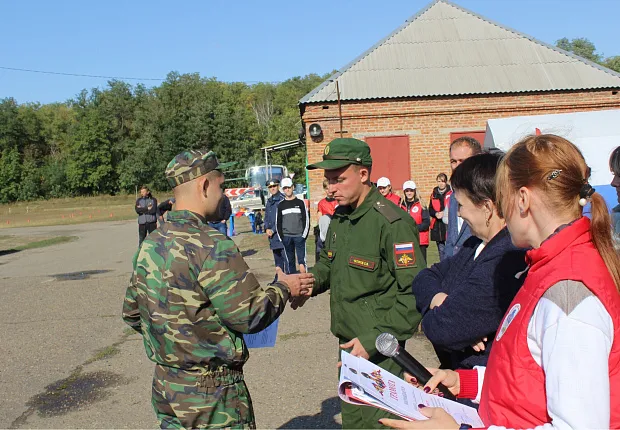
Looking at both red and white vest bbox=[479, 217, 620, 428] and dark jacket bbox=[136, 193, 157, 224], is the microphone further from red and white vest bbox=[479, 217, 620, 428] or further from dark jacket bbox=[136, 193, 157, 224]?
dark jacket bbox=[136, 193, 157, 224]

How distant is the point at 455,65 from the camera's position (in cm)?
2052

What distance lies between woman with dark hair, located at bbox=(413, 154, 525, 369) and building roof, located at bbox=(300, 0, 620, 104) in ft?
56.0

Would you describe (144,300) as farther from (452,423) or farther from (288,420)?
(288,420)

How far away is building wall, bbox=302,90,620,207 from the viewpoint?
19.4 metres

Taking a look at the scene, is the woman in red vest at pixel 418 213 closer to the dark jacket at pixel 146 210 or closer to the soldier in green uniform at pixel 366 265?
the soldier in green uniform at pixel 366 265

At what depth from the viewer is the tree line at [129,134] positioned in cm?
6769

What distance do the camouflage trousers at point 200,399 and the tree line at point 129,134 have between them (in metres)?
57.6

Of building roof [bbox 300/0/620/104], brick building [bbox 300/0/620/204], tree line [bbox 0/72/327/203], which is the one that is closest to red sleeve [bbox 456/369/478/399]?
brick building [bbox 300/0/620/204]

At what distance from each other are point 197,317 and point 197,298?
9 centimetres

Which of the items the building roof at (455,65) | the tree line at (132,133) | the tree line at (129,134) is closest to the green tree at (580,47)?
the tree line at (132,133)

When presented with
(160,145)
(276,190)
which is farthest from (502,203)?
(160,145)

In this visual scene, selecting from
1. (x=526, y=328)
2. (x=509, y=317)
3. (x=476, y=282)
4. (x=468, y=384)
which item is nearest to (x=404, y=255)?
(x=476, y=282)

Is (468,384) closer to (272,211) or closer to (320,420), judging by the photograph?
(320,420)

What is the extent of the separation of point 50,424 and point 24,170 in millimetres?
77239
